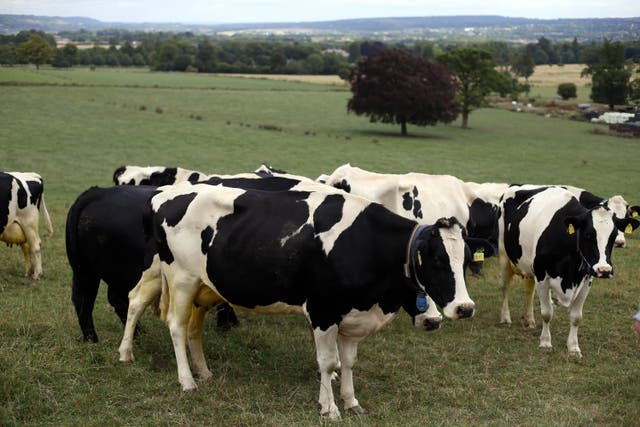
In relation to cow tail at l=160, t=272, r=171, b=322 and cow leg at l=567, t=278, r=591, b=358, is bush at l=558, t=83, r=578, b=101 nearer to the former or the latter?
cow leg at l=567, t=278, r=591, b=358

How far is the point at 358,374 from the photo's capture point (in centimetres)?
862

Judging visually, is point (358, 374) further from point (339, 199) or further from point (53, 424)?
point (53, 424)

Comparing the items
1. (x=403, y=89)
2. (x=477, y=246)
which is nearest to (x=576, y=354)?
(x=477, y=246)

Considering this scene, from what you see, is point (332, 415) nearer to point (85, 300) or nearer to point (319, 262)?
point (319, 262)

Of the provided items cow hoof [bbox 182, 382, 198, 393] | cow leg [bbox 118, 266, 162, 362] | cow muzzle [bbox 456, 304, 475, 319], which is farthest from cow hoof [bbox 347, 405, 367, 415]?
cow leg [bbox 118, 266, 162, 362]

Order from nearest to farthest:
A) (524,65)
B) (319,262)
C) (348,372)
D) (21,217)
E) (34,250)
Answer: (319,262), (348,372), (34,250), (21,217), (524,65)

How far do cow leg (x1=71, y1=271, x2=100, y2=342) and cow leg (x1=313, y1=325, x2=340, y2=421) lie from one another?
318 cm

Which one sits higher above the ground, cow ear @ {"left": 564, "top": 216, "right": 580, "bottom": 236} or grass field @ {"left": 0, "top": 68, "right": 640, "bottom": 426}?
cow ear @ {"left": 564, "top": 216, "right": 580, "bottom": 236}

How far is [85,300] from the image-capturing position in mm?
9133

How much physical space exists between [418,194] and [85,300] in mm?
6358

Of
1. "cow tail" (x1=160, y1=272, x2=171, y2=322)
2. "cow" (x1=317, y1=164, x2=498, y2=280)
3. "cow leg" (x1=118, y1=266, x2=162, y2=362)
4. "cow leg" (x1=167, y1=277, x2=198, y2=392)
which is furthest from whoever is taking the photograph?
"cow" (x1=317, y1=164, x2=498, y2=280)

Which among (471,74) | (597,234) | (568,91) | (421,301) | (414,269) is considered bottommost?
(568,91)

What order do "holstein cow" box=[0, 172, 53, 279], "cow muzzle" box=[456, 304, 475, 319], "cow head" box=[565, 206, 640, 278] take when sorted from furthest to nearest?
"holstein cow" box=[0, 172, 53, 279], "cow head" box=[565, 206, 640, 278], "cow muzzle" box=[456, 304, 475, 319]

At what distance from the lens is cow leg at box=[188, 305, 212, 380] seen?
827 centimetres
